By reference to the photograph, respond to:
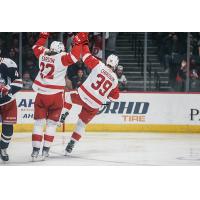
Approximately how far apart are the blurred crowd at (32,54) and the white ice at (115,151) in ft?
1.89

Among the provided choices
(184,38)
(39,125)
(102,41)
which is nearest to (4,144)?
(39,125)

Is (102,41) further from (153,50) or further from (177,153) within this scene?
(177,153)

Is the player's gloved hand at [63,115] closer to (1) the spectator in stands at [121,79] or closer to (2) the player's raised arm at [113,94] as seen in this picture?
(2) the player's raised arm at [113,94]

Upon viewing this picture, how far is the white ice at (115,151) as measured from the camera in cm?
816

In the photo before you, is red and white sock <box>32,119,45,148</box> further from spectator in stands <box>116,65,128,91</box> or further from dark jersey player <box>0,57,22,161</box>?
spectator in stands <box>116,65,128,91</box>

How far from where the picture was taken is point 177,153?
27.1 ft

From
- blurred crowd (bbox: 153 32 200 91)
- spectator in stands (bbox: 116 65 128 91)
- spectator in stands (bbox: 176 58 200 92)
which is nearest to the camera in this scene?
spectator in stands (bbox: 116 65 128 91)

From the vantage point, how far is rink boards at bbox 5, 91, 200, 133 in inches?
327

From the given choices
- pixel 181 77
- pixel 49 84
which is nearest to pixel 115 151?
pixel 49 84

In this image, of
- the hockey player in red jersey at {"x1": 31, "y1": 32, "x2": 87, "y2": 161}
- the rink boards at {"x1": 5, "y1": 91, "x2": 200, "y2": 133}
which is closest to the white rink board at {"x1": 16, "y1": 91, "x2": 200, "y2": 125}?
the rink boards at {"x1": 5, "y1": 91, "x2": 200, "y2": 133}

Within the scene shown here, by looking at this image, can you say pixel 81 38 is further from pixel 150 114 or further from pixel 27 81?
pixel 150 114

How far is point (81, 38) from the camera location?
816cm

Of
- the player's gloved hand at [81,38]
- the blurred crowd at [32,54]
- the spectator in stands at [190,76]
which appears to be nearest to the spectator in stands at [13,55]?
the blurred crowd at [32,54]

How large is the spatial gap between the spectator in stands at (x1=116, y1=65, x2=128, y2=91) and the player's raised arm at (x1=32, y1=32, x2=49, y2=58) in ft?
2.62
